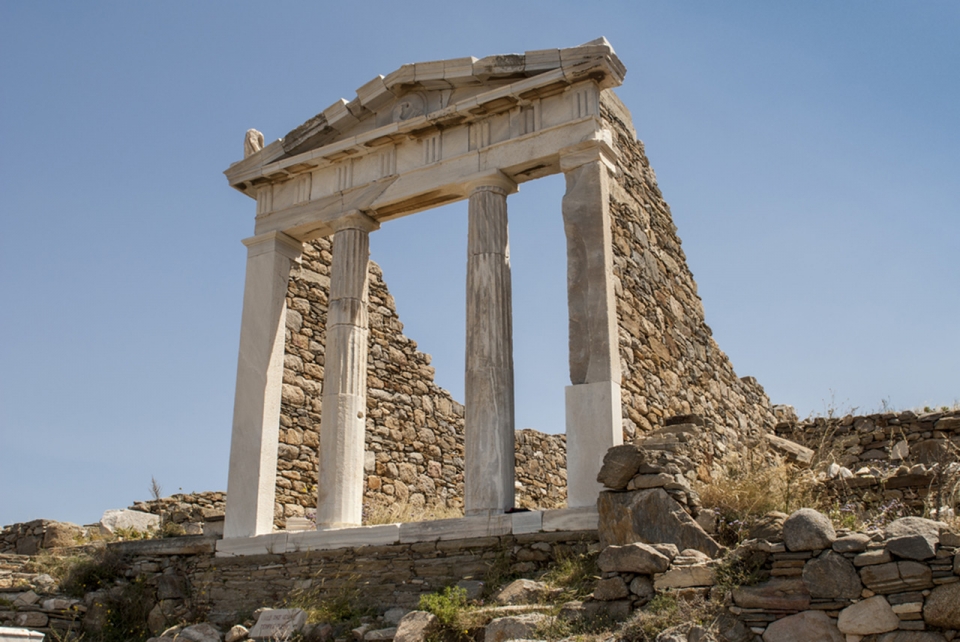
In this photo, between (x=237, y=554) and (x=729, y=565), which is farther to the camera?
(x=237, y=554)

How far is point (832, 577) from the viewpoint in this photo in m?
6.16

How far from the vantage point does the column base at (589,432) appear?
340 inches

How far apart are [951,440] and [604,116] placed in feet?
19.7

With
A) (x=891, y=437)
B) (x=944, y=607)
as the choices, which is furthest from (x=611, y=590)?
(x=891, y=437)

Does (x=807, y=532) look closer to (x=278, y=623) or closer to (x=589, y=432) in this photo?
(x=589, y=432)

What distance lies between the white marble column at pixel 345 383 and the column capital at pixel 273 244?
924 millimetres

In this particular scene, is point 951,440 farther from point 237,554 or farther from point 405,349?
point 237,554

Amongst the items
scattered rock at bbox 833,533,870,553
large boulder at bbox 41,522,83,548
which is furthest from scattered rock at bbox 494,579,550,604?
large boulder at bbox 41,522,83,548

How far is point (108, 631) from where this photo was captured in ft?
33.1

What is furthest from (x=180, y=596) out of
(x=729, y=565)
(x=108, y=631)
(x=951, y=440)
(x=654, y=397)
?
(x=951, y=440)

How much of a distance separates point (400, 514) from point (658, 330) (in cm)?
362

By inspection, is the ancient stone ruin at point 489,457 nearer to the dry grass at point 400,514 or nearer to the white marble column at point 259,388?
the white marble column at point 259,388

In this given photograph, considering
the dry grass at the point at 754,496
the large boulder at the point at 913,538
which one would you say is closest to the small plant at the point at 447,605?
the dry grass at the point at 754,496

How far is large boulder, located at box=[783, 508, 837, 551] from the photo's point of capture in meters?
6.33
